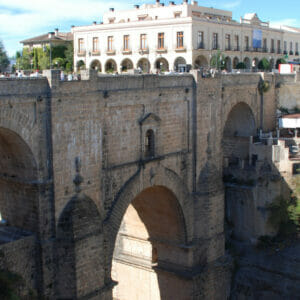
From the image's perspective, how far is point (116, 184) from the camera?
74.4 ft

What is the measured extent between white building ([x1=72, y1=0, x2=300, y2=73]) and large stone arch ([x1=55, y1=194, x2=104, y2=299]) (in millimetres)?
27443

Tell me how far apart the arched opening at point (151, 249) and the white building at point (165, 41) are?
20.3m

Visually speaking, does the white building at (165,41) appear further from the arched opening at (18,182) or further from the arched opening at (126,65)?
the arched opening at (18,182)

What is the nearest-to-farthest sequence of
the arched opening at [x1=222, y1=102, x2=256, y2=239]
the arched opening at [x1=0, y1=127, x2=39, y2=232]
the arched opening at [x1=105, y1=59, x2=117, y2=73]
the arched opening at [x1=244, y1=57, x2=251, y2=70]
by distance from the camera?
the arched opening at [x1=0, y1=127, x2=39, y2=232] → the arched opening at [x1=222, y1=102, x2=256, y2=239] → the arched opening at [x1=105, y1=59, x2=117, y2=73] → the arched opening at [x1=244, y1=57, x2=251, y2=70]

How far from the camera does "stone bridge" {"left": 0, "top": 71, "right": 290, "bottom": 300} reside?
1930cm

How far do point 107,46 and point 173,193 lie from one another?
3003 centimetres

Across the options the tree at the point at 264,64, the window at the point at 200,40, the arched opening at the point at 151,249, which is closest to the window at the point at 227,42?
the tree at the point at 264,64

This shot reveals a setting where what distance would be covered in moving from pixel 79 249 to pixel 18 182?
3.24 m

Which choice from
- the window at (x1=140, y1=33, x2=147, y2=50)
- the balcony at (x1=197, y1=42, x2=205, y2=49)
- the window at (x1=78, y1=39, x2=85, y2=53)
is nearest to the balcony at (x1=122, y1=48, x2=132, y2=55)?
the window at (x1=140, y1=33, x2=147, y2=50)

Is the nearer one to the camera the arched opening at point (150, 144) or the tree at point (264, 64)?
the arched opening at point (150, 144)

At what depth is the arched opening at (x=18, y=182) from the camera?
19125 millimetres

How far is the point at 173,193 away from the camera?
86.4ft

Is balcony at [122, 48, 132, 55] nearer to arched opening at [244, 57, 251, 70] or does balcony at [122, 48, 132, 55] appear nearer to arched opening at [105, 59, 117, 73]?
arched opening at [105, 59, 117, 73]

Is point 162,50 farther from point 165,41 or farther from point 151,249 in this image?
point 151,249
